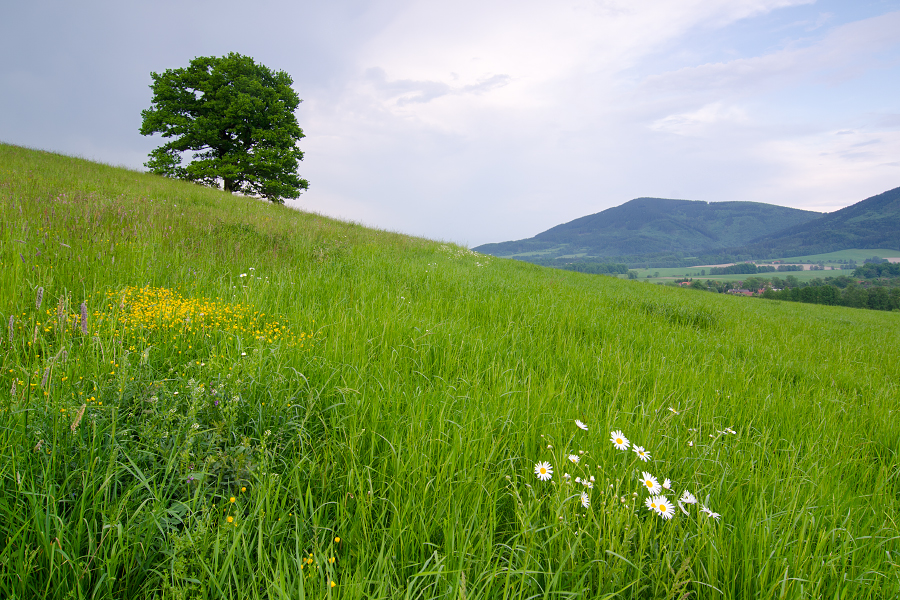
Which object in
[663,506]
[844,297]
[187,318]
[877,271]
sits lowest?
[844,297]

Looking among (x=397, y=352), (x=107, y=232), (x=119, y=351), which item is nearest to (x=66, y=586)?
(x=119, y=351)

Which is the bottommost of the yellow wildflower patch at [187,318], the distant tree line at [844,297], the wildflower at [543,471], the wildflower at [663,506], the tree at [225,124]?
the distant tree line at [844,297]

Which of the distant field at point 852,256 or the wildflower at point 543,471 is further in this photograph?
the distant field at point 852,256

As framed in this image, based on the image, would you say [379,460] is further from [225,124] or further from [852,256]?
[852,256]

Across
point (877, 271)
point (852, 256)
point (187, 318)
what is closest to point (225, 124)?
point (187, 318)

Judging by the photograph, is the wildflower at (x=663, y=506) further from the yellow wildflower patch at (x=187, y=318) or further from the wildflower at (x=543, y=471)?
the yellow wildflower patch at (x=187, y=318)

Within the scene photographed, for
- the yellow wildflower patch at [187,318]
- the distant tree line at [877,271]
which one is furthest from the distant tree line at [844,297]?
the distant tree line at [877,271]

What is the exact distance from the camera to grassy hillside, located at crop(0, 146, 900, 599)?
4.00ft

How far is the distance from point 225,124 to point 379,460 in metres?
30.3

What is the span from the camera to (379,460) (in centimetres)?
177

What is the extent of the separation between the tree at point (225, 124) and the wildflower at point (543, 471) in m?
27.4

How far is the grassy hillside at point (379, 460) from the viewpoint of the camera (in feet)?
4.00

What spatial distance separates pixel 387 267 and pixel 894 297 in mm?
80062

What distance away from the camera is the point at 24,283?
298 cm
